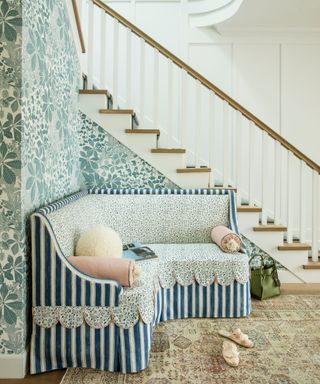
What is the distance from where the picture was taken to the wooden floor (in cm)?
200

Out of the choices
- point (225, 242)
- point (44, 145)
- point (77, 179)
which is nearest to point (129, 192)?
point (77, 179)

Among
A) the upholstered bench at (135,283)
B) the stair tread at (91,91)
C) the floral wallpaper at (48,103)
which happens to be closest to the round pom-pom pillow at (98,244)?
the upholstered bench at (135,283)

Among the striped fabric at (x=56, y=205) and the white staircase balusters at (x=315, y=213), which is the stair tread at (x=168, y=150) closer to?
the striped fabric at (x=56, y=205)

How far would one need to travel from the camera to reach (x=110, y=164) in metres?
3.87

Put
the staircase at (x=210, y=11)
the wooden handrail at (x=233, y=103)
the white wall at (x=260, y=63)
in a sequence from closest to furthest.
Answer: the wooden handrail at (x=233, y=103) → the staircase at (x=210, y=11) → the white wall at (x=260, y=63)

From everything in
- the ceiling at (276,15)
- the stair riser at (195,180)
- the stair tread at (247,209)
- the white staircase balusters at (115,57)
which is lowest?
the stair tread at (247,209)

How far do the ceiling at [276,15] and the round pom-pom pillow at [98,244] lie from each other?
295 cm

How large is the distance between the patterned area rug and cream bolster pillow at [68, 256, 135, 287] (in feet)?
1.61

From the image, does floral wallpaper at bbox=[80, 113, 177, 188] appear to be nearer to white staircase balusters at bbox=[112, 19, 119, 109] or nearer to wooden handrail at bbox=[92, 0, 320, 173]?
white staircase balusters at bbox=[112, 19, 119, 109]

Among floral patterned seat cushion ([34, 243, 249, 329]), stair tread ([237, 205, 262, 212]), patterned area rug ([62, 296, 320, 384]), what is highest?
stair tread ([237, 205, 262, 212])

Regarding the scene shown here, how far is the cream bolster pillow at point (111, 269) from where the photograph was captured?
214 centimetres

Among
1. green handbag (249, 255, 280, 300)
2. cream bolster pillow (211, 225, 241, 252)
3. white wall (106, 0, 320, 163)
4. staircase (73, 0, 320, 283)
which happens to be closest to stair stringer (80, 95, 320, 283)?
staircase (73, 0, 320, 283)

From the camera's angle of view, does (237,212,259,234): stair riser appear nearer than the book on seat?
No

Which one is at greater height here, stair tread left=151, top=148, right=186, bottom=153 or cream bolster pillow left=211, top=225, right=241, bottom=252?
stair tread left=151, top=148, right=186, bottom=153
